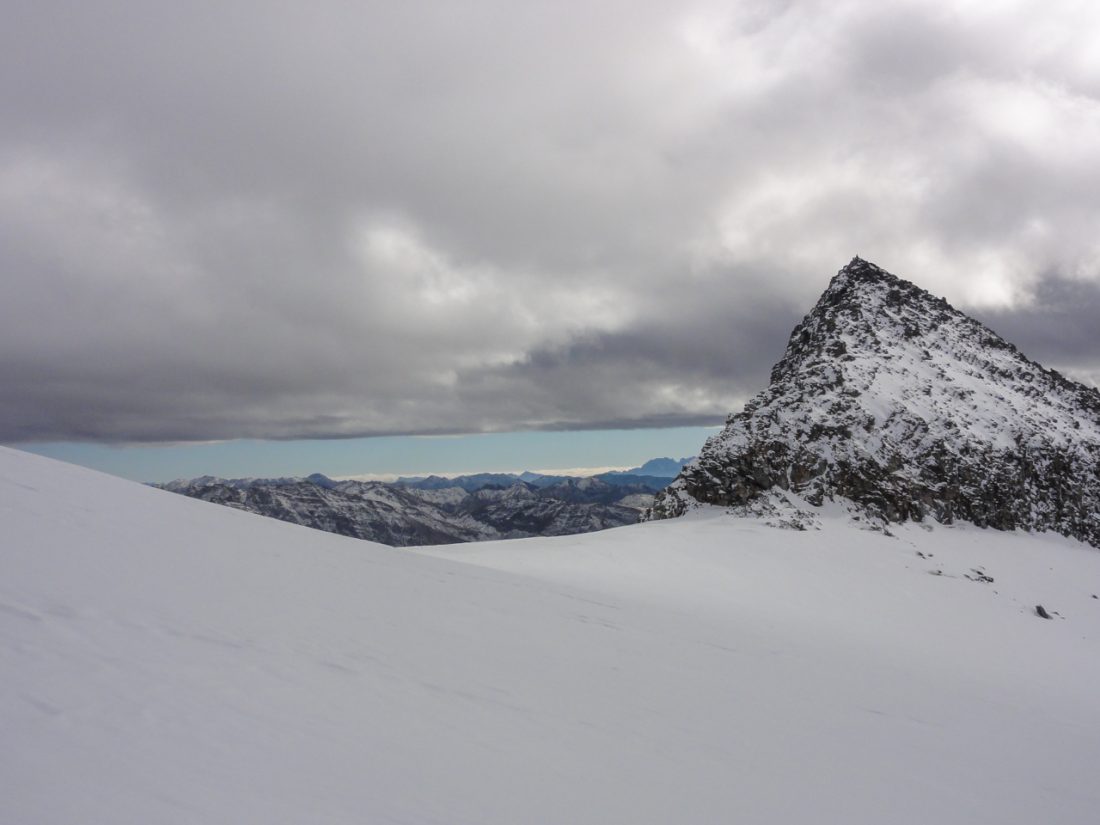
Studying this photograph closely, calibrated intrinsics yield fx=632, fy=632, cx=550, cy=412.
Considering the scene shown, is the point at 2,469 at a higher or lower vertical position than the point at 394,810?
higher

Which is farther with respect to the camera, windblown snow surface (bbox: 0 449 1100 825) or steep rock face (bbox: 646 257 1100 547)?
steep rock face (bbox: 646 257 1100 547)

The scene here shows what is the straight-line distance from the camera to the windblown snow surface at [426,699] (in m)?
4.16

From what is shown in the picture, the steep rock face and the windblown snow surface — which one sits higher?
the steep rock face

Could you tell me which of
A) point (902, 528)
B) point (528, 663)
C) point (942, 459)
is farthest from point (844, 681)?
point (942, 459)

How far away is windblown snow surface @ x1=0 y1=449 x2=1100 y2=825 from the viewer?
164 inches

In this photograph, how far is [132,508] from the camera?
1032 cm

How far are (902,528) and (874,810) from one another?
28.3m

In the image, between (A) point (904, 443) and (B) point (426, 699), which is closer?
(B) point (426, 699)

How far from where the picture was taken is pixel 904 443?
34.3 metres

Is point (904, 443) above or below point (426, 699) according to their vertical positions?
above

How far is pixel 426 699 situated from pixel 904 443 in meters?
34.7

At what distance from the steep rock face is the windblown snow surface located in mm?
17011

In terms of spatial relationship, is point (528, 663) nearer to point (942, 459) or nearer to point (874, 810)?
point (874, 810)

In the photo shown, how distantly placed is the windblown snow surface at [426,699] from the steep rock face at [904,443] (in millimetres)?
17011
